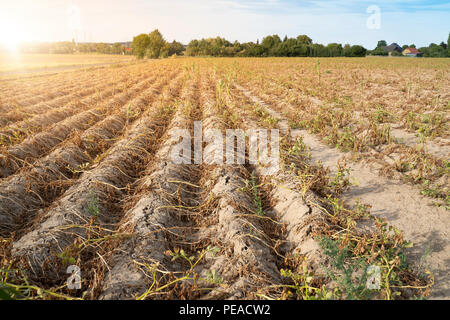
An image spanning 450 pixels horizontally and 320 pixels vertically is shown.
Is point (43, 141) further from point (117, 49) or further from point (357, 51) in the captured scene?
point (117, 49)

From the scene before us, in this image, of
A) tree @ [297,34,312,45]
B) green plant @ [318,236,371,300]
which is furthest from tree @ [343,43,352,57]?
green plant @ [318,236,371,300]

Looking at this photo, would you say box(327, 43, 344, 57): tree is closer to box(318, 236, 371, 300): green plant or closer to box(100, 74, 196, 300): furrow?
box(100, 74, 196, 300): furrow

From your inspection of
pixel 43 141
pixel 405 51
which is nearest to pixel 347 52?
pixel 405 51

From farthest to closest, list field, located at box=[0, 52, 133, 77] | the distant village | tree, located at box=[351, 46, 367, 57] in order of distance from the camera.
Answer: the distant village, tree, located at box=[351, 46, 367, 57], field, located at box=[0, 52, 133, 77]

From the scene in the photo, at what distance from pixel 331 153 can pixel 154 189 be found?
130 inches

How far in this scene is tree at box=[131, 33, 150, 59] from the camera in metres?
55.7

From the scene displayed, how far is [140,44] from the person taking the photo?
56062mm

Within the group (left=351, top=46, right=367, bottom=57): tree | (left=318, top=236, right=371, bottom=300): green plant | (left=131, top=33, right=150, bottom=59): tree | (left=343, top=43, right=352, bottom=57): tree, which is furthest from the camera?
(left=343, top=43, right=352, bottom=57): tree

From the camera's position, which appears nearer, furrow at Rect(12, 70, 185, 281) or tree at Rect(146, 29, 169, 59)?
furrow at Rect(12, 70, 185, 281)

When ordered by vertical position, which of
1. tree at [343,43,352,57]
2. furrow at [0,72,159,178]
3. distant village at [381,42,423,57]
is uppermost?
distant village at [381,42,423,57]

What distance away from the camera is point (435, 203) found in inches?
133

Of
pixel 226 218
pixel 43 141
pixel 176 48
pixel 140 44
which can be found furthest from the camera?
pixel 176 48

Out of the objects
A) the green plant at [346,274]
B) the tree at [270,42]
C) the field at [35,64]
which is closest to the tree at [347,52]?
the tree at [270,42]
